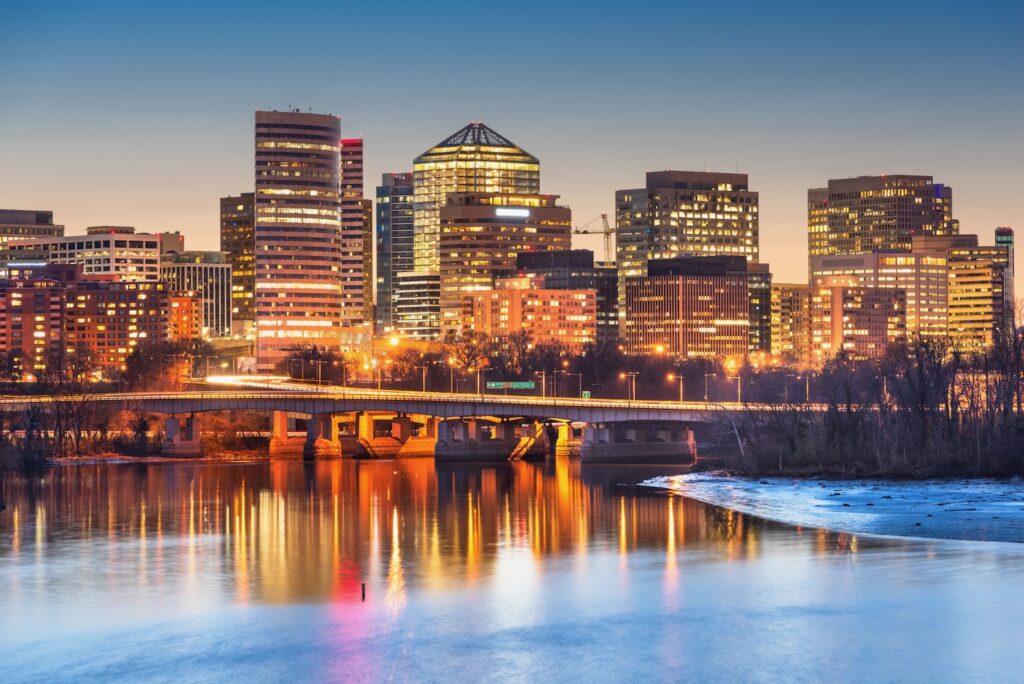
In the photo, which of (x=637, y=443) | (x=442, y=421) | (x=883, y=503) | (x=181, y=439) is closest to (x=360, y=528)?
(x=883, y=503)

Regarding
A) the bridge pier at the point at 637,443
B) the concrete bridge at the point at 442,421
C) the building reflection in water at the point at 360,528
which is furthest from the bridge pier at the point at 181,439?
the bridge pier at the point at 637,443

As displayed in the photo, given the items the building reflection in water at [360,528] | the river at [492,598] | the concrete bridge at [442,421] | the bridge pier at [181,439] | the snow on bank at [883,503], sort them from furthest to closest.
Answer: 1. the bridge pier at [181,439]
2. the concrete bridge at [442,421]
3. the snow on bank at [883,503]
4. the building reflection in water at [360,528]
5. the river at [492,598]

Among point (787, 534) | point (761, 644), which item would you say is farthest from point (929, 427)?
point (761, 644)

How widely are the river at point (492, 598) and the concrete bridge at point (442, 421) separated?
65290mm

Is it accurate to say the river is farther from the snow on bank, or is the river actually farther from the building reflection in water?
the snow on bank

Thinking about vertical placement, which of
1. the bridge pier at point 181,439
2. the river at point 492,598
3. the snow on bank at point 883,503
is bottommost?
the river at point 492,598

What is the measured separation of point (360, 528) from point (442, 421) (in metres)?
93.8

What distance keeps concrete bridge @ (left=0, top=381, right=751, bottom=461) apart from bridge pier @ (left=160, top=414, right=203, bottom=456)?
4.4 inches

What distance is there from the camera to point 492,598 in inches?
2397

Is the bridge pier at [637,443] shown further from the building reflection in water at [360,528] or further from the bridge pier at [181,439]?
the bridge pier at [181,439]

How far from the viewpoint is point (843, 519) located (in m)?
87.8

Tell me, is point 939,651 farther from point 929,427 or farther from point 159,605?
point 929,427

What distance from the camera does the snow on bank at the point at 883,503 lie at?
81.8 meters

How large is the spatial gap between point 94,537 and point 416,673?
1703 inches
